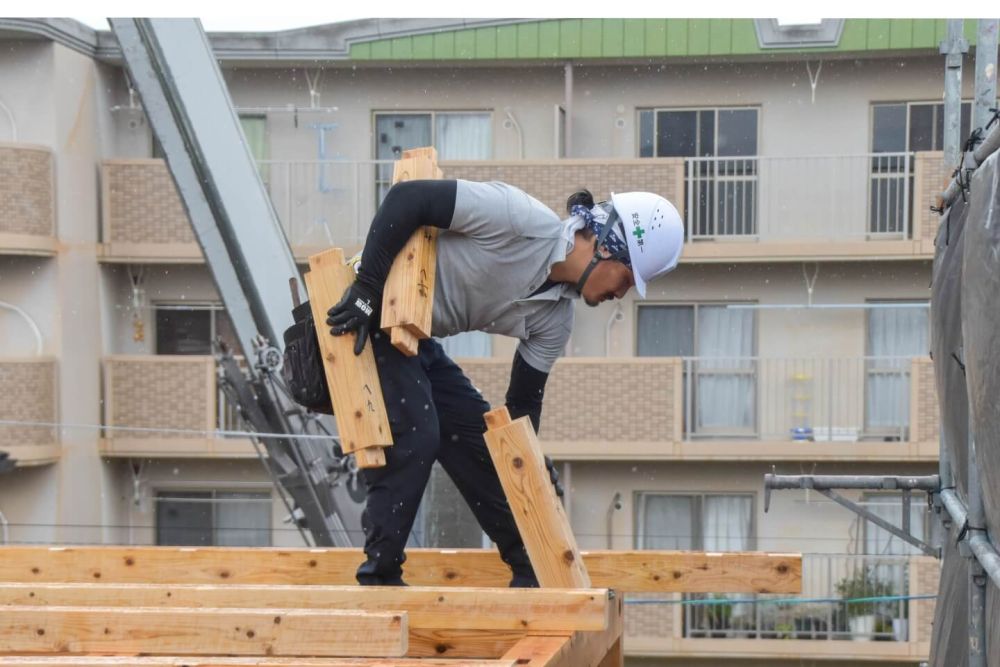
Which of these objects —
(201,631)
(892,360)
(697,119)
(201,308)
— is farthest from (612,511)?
(201,631)

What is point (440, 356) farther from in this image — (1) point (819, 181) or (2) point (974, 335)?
(1) point (819, 181)

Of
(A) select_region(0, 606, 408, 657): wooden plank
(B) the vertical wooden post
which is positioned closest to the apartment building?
(B) the vertical wooden post

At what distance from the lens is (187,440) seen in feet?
40.1

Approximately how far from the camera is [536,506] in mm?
2770

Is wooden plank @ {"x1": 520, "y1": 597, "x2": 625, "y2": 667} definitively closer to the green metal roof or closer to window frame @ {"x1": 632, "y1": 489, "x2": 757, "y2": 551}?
the green metal roof

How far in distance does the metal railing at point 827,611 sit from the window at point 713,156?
3180mm

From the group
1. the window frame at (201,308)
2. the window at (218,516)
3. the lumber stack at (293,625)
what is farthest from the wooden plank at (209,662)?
the window at (218,516)

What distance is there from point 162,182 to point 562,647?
10.5m

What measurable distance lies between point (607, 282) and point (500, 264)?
9.8 inches

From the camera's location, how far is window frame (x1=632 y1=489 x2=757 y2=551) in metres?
12.4

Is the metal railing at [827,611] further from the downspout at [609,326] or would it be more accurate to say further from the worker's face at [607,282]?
the worker's face at [607,282]

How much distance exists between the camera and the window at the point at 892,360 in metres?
11.9

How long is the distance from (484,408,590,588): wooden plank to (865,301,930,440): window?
9.53 meters

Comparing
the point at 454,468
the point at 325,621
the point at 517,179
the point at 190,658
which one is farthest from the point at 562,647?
the point at 517,179
